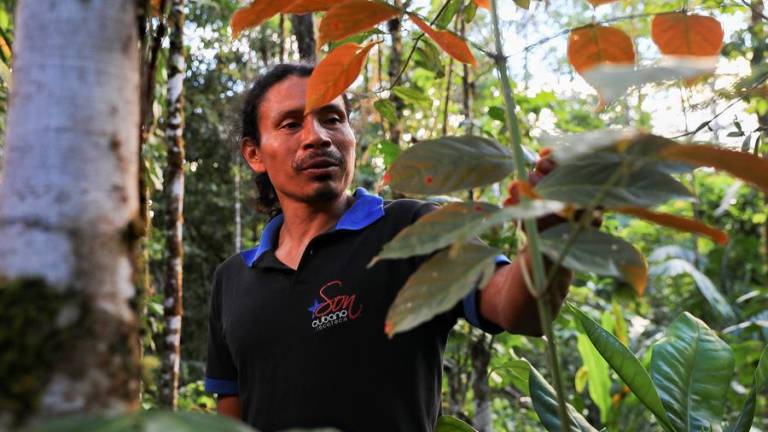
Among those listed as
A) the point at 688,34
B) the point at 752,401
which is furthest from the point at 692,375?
the point at 688,34

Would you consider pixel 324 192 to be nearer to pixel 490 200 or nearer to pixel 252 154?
pixel 252 154

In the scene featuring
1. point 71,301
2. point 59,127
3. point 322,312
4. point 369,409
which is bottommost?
point 369,409

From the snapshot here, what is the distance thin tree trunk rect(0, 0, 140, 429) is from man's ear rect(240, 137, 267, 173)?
141cm

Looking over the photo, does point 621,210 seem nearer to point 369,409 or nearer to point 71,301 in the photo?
point 71,301

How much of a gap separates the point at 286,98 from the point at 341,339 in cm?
64

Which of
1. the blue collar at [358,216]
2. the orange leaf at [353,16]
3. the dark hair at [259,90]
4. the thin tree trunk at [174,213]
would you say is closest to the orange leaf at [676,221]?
the orange leaf at [353,16]

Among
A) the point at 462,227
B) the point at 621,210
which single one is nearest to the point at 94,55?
the point at 462,227

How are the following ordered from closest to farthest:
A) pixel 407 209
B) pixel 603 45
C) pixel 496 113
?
pixel 603 45 → pixel 407 209 → pixel 496 113

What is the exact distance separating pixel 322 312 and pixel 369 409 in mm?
226

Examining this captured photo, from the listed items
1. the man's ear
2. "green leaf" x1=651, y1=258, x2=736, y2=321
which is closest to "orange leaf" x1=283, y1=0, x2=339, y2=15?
the man's ear

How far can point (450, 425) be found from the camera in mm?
1498

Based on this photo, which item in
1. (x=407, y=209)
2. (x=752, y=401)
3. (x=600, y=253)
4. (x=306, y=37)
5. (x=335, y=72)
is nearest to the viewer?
(x=600, y=253)

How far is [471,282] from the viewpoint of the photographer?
584 millimetres

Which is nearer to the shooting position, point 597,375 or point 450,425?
point 450,425
